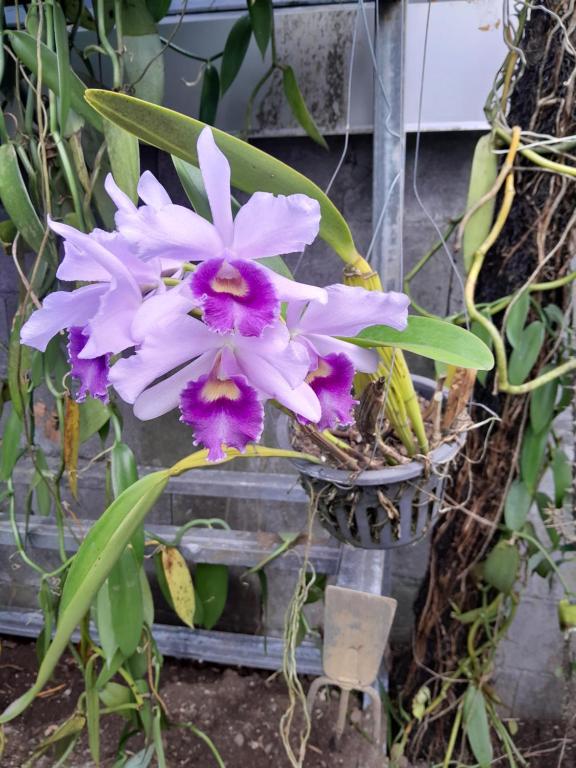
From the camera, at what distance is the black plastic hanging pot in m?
0.67

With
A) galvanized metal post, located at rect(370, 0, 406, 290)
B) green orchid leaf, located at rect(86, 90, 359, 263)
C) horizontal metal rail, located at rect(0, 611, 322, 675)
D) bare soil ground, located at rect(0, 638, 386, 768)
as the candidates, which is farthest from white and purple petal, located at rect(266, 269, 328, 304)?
horizontal metal rail, located at rect(0, 611, 322, 675)

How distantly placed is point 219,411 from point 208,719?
1033 mm

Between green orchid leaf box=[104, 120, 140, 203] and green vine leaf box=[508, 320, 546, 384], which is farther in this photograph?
green vine leaf box=[508, 320, 546, 384]

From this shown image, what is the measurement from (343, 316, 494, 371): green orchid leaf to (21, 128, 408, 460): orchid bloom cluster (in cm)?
3

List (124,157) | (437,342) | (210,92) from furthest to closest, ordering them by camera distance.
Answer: (210,92), (124,157), (437,342)

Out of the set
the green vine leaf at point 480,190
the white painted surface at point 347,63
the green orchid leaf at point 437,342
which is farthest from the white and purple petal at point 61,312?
the white painted surface at point 347,63

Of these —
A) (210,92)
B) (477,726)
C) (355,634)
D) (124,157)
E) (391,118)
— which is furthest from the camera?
(477,726)

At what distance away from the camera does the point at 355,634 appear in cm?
75

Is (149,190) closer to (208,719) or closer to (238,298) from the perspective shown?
(238,298)

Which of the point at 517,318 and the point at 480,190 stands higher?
the point at 480,190

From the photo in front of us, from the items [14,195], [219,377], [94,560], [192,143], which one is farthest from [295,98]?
[94,560]

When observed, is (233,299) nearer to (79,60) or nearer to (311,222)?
(311,222)

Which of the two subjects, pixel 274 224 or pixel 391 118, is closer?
pixel 274 224

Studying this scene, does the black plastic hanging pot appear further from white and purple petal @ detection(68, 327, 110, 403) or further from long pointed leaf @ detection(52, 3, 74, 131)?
long pointed leaf @ detection(52, 3, 74, 131)
